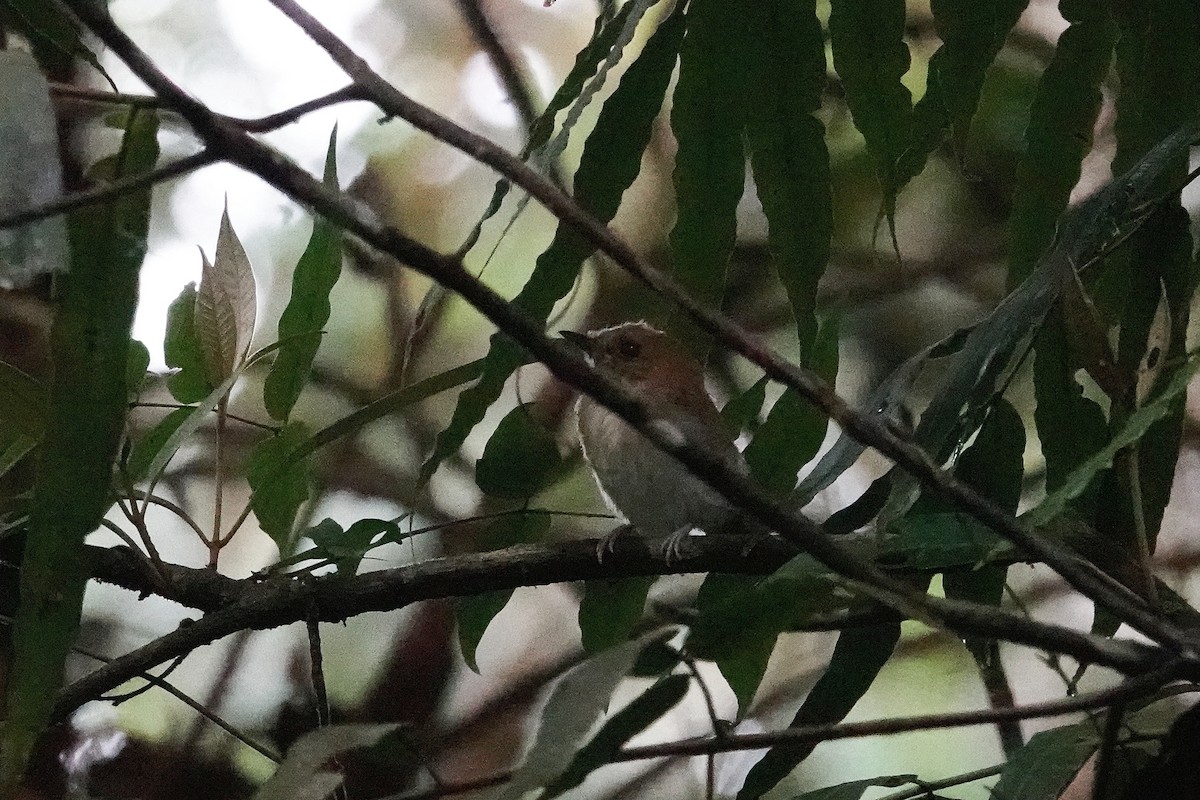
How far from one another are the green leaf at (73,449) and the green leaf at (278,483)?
28cm

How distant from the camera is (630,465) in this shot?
92cm

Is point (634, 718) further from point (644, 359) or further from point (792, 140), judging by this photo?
point (644, 359)

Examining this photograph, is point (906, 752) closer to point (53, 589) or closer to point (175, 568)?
point (175, 568)

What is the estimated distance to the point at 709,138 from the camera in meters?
0.54

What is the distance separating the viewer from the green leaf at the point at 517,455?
2.30 feet

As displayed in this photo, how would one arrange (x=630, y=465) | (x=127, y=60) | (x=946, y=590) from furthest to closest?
(x=630, y=465)
(x=946, y=590)
(x=127, y=60)

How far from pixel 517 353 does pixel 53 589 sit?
0.25 m

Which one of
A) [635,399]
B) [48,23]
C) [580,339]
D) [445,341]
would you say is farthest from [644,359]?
[635,399]

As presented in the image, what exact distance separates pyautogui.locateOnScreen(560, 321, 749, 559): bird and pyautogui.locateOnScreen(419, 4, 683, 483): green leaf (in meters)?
0.27

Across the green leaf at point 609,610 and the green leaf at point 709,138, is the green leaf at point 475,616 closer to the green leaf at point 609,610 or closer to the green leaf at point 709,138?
the green leaf at point 609,610

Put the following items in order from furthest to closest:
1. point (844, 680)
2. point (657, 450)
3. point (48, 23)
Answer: point (657, 450), point (844, 680), point (48, 23)

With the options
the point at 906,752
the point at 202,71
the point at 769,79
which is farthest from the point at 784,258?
the point at 202,71

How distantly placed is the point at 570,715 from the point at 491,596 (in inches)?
16.6

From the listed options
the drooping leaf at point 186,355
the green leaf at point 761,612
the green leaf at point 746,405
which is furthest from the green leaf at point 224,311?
the green leaf at point 761,612
